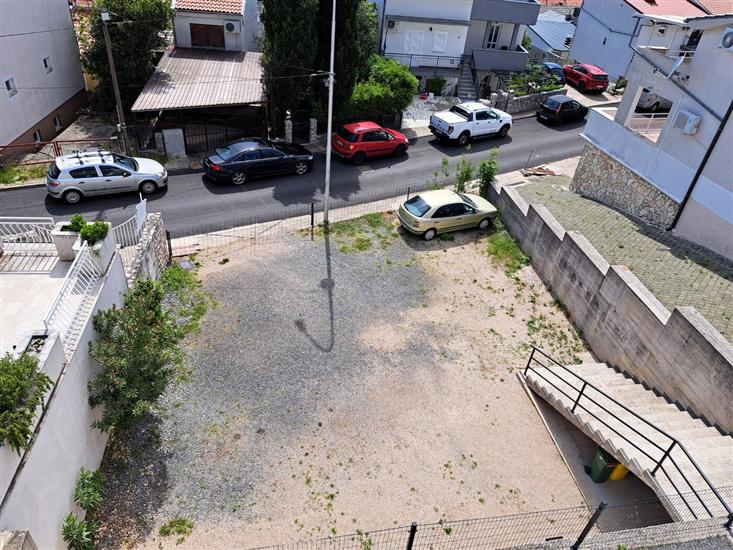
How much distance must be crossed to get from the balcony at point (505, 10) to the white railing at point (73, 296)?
95.1 feet

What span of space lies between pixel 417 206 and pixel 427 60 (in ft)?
57.0

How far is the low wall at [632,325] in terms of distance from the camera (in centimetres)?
996

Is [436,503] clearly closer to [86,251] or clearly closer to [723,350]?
[723,350]

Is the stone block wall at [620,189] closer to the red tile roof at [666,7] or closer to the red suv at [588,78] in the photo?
the red tile roof at [666,7]

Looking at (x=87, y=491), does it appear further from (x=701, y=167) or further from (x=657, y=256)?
(x=701, y=167)

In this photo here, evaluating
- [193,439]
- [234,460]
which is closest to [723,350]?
[234,460]

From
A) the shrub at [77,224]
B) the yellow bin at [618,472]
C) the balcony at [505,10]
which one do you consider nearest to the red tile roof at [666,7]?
the balcony at [505,10]

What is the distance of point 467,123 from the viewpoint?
24250 mm

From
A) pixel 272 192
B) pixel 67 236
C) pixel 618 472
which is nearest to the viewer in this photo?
pixel 618 472

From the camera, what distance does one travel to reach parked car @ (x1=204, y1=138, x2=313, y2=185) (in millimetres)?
19047

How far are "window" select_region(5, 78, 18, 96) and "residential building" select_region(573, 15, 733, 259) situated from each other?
2289cm


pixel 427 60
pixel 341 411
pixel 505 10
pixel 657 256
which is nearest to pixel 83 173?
pixel 341 411

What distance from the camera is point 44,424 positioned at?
720 centimetres

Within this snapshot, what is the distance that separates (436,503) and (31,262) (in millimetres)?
9653
